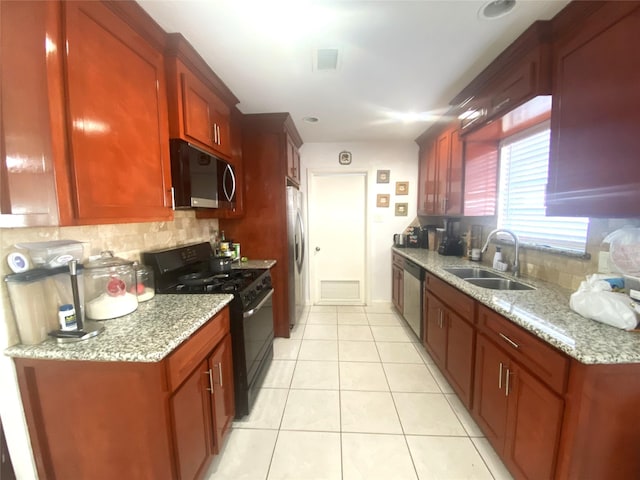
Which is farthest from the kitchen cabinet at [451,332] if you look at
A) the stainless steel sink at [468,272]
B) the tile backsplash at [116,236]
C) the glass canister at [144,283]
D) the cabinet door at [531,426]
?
the tile backsplash at [116,236]

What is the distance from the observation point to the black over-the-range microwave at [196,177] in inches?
61.7

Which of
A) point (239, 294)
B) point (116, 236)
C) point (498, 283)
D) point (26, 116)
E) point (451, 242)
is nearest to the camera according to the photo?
point (26, 116)

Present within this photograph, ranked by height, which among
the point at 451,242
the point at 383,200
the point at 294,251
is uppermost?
the point at 383,200

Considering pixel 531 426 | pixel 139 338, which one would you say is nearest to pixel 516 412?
pixel 531 426

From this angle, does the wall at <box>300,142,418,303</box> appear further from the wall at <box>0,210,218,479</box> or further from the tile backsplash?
the wall at <box>0,210,218,479</box>

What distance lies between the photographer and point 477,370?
63.1 inches

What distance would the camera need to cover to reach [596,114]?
1180mm

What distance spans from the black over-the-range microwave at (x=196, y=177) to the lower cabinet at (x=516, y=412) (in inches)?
78.1

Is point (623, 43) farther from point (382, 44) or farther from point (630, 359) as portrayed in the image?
point (630, 359)

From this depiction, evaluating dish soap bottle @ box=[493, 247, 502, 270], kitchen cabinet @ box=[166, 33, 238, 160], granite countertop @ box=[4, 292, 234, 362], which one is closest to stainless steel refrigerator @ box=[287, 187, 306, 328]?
kitchen cabinet @ box=[166, 33, 238, 160]

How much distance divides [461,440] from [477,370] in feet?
1.48

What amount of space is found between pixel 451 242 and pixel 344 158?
1.83 metres

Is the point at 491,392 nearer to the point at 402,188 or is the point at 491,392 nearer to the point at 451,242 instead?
the point at 451,242

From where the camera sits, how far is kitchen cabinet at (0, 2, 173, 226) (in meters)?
0.89
